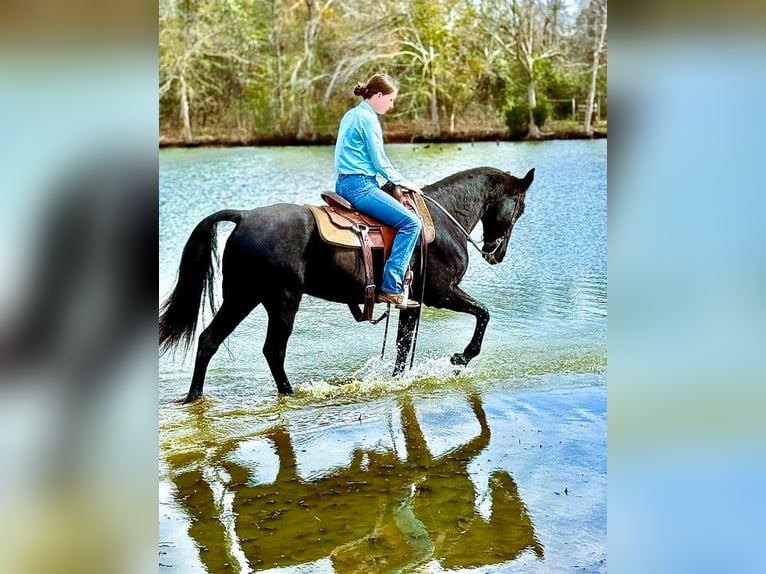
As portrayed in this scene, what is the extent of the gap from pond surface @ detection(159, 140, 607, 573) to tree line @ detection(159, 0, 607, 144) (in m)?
0.16

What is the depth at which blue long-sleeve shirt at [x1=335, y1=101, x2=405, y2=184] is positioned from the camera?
4.31m

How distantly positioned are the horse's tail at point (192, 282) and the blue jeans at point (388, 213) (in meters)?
0.54

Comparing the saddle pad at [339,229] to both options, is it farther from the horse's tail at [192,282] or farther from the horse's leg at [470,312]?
the horse's leg at [470,312]

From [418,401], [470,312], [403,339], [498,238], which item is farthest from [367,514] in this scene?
[498,238]

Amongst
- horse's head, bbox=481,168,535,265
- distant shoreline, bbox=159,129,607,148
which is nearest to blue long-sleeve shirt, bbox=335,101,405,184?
distant shoreline, bbox=159,129,607,148

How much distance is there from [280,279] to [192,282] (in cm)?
41

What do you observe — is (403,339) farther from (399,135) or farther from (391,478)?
(399,135)

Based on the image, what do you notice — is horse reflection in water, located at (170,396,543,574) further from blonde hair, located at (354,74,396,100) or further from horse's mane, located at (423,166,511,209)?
blonde hair, located at (354,74,396,100)

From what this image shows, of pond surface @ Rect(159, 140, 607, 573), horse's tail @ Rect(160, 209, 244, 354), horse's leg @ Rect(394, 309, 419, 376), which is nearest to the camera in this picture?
pond surface @ Rect(159, 140, 607, 573)

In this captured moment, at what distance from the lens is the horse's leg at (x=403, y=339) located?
4.50 meters

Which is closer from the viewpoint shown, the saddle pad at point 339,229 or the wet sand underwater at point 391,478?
the wet sand underwater at point 391,478

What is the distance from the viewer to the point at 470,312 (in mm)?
4539

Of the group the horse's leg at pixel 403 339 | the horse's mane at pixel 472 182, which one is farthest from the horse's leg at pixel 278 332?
the horse's mane at pixel 472 182
